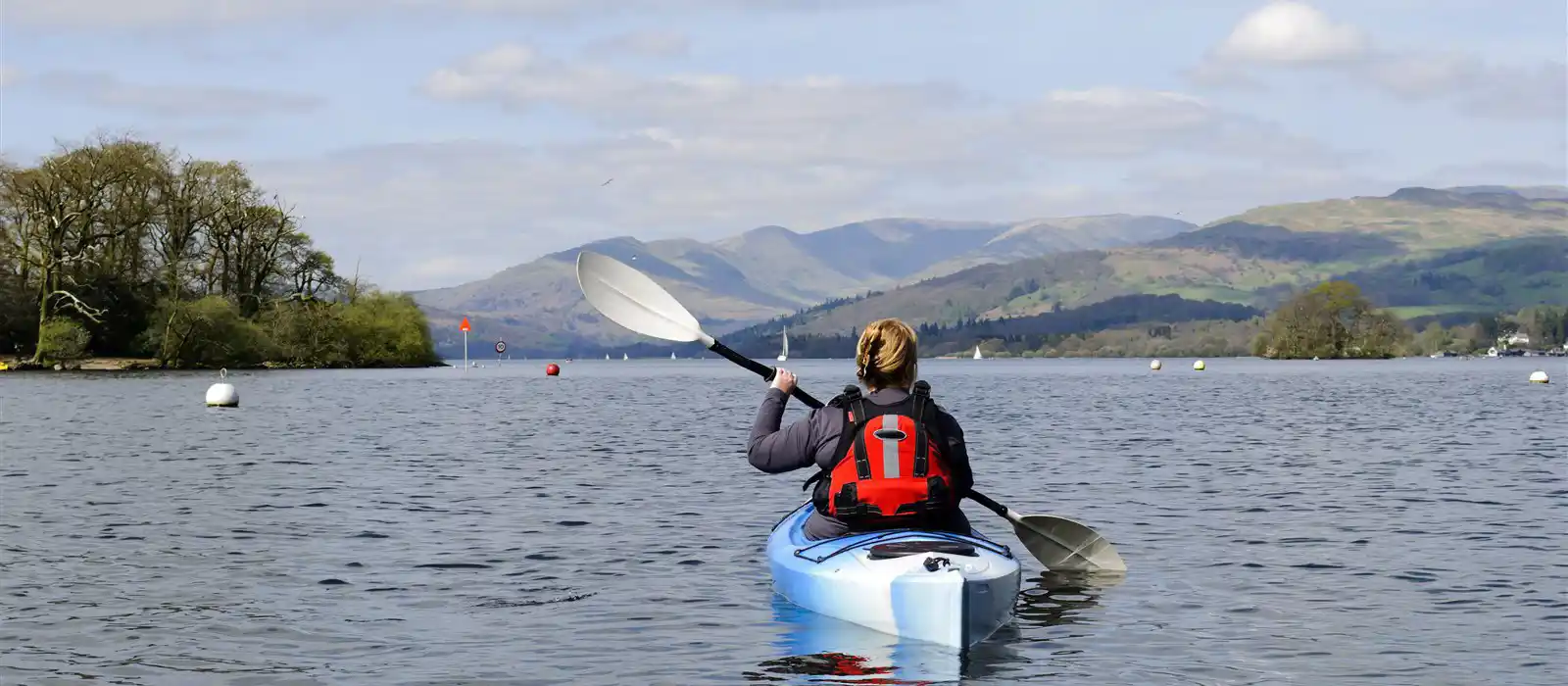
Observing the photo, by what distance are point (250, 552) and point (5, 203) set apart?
8450 cm

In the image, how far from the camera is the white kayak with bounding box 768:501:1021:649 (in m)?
11.8

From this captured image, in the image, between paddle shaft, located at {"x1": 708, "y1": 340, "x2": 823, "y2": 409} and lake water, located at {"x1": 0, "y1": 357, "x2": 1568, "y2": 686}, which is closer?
lake water, located at {"x1": 0, "y1": 357, "x2": 1568, "y2": 686}

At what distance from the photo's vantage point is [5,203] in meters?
92.4

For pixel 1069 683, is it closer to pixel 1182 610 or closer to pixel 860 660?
pixel 860 660

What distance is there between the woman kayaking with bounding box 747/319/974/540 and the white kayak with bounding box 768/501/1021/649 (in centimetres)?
25

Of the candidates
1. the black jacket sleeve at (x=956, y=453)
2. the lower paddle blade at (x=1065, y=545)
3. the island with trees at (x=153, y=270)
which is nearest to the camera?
the black jacket sleeve at (x=956, y=453)

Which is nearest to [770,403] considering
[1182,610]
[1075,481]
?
[1182,610]

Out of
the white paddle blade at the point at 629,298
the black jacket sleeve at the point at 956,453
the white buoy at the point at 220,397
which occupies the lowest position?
A: the white buoy at the point at 220,397

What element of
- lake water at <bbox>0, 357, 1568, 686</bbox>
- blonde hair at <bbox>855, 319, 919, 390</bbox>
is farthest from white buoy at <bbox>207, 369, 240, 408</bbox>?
blonde hair at <bbox>855, 319, 919, 390</bbox>

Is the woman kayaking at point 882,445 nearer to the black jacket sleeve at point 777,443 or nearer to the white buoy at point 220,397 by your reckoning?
the black jacket sleeve at point 777,443

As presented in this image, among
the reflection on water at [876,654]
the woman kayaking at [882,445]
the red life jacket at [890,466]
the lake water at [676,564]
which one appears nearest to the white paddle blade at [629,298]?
the lake water at [676,564]

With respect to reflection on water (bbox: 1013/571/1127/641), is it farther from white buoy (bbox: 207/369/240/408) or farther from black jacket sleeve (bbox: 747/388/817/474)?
white buoy (bbox: 207/369/240/408)

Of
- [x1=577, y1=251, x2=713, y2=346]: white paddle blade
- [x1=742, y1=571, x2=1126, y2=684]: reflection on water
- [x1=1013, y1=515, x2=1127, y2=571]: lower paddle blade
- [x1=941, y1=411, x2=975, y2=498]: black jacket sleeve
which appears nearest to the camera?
[x1=742, y1=571, x2=1126, y2=684]: reflection on water

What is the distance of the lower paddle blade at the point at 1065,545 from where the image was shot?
16.2m
